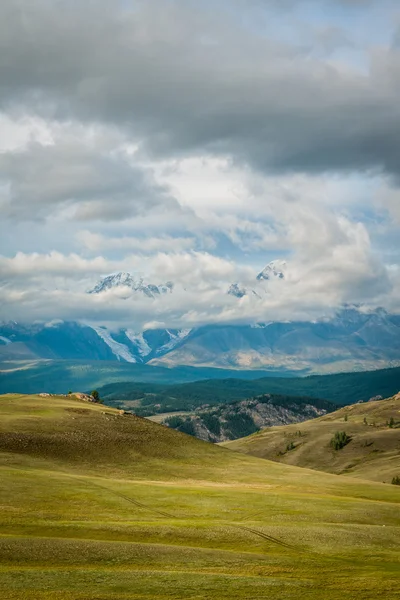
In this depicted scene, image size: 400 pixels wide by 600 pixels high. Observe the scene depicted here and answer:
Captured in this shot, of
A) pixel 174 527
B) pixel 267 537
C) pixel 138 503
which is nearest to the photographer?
pixel 267 537

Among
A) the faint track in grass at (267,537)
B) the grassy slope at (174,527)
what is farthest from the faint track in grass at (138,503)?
the faint track in grass at (267,537)

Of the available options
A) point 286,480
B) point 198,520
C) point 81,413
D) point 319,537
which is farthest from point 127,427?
point 319,537

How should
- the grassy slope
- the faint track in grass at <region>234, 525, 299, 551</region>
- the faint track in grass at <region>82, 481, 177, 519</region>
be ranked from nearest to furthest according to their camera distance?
1. the grassy slope
2. the faint track in grass at <region>234, 525, 299, 551</region>
3. the faint track in grass at <region>82, 481, 177, 519</region>

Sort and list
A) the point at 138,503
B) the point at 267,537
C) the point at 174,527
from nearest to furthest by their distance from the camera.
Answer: the point at 267,537 < the point at 174,527 < the point at 138,503

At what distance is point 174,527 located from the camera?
7119cm

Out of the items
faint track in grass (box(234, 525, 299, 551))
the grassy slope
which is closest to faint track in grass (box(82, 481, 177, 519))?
the grassy slope

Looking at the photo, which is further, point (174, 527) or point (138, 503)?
point (138, 503)

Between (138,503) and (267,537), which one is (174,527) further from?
(138,503)

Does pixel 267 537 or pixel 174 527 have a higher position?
pixel 174 527

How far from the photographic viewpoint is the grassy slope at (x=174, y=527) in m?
48.6

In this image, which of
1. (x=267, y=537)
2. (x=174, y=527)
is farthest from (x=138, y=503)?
(x=267, y=537)

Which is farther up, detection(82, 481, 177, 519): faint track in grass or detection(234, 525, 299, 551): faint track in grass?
detection(82, 481, 177, 519): faint track in grass

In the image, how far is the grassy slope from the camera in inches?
1912

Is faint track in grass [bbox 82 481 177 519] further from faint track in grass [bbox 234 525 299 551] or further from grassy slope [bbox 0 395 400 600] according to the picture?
faint track in grass [bbox 234 525 299 551]
